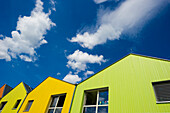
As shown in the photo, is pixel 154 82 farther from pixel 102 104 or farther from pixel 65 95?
pixel 65 95

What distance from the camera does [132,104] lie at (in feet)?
17.7

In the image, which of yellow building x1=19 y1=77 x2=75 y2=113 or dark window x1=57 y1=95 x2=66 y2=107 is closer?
yellow building x1=19 y1=77 x2=75 y2=113

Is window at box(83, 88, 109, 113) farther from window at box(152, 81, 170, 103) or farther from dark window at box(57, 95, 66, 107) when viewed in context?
window at box(152, 81, 170, 103)

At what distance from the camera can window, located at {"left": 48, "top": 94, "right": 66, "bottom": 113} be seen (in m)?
7.96

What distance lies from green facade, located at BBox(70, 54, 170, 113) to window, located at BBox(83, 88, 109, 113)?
1.08 feet

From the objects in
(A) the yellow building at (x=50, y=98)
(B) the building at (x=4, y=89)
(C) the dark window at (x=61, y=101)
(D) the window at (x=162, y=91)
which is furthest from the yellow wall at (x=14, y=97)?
(D) the window at (x=162, y=91)

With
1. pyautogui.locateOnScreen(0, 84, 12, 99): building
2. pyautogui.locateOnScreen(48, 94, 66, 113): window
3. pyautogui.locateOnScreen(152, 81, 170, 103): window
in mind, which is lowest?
pyautogui.locateOnScreen(48, 94, 66, 113): window

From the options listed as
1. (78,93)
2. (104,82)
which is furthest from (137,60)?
(78,93)

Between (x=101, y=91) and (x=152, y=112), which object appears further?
(x=101, y=91)

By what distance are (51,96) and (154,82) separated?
24.3ft

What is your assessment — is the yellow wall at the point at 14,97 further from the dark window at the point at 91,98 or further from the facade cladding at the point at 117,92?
the dark window at the point at 91,98

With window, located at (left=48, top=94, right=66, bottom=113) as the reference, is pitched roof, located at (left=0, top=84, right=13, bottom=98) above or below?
above

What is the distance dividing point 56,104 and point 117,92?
4.74m

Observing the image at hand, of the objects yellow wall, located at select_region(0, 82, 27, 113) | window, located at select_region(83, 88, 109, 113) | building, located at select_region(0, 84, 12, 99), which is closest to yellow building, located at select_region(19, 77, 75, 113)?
yellow wall, located at select_region(0, 82, 27, 113)
